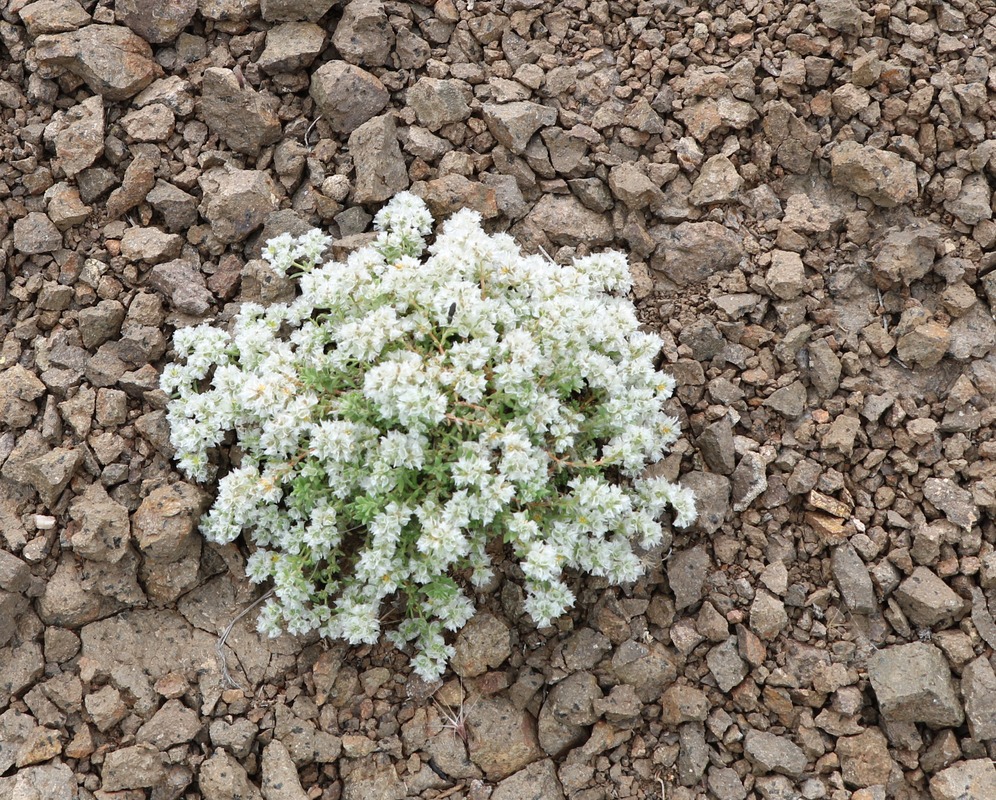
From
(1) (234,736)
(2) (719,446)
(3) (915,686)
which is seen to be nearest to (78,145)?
(1) (234,736)

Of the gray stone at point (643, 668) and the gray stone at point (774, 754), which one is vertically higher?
the gray stone at point (643, 668)

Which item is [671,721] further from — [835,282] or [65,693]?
[65,693]

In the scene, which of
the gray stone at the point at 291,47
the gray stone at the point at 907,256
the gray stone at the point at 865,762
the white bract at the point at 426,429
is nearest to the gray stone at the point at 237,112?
the gray stone at the point at 291,47

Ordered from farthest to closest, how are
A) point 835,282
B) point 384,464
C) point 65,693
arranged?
point 835,282 → point 65,693 → point 384,464

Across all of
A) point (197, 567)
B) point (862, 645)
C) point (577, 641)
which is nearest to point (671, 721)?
point (577, 641)

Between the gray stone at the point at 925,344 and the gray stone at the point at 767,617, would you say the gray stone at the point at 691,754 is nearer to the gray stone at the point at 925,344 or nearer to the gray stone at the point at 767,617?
the gray stone at the point at 767,617

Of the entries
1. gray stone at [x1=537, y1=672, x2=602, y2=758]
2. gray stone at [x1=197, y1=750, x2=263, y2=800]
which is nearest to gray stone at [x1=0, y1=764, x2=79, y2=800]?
gray stone at [x1=197, y1=750, x2=263, y2=800]

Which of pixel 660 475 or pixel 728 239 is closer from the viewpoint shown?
pixel 660 475
